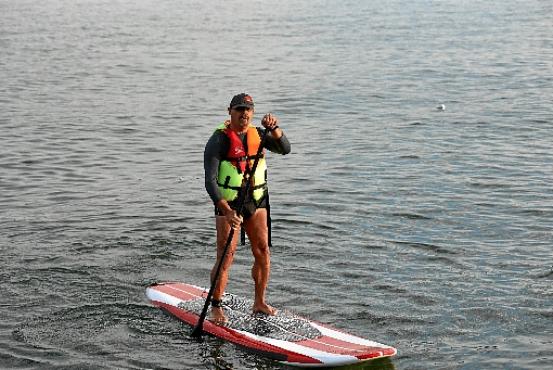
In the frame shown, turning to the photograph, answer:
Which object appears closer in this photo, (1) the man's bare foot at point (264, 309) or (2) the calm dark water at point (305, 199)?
(1) the man's bare foot at point (264, 309)

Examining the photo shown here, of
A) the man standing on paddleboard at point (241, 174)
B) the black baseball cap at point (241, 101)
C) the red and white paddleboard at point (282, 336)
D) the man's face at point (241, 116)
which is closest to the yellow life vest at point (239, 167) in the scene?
the man standing on paddleboard at point (241, 174)

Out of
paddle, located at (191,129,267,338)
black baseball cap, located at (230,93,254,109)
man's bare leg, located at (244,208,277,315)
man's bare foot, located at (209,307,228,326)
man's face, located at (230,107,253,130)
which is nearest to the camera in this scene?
black baseball cap, located at (230,93,254,109)

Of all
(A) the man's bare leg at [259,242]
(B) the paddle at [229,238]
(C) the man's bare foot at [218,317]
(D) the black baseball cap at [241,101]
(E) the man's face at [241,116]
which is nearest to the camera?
(D) the black baseball cap at [241,101]

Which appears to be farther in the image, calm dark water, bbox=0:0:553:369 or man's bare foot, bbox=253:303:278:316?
calm dark water, bbox=0:0:553:369

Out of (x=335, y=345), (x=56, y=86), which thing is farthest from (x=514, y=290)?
(x=56, y=86)

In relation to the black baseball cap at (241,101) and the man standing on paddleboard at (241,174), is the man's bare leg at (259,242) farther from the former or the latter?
the black baseball cap at (241,101)

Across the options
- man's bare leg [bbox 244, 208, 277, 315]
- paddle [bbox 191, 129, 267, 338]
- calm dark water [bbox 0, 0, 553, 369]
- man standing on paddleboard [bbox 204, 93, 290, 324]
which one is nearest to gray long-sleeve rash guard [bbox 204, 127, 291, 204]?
man standing on paddleboard [bbox 204, 93, 290, 324]

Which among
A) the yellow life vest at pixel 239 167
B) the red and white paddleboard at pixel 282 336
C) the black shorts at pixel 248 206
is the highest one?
the yellow life vest at pixel 239 167

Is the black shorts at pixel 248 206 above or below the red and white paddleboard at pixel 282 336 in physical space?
above

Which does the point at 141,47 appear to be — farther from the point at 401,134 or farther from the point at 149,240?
the point at 149,240

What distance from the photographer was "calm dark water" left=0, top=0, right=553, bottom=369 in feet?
38.6

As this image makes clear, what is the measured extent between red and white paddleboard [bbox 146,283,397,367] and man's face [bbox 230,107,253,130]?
236cm

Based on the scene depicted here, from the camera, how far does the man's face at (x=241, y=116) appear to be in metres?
10.4

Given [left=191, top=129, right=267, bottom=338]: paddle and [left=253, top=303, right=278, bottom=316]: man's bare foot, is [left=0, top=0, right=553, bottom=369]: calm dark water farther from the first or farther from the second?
[left=253, top=303, right=278, bottom=316]: man's bare foot
